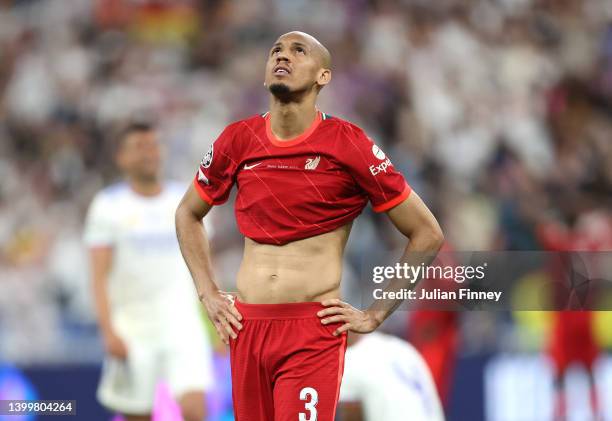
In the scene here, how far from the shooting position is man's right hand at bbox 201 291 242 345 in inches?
175

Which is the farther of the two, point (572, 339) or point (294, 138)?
point (572, 339)

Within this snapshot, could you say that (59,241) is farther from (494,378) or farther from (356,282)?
(494,378)

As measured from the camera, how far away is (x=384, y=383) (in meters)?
5.66

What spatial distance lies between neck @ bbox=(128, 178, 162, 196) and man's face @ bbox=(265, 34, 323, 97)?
2993 millimetres

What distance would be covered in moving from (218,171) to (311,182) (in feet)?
1.51

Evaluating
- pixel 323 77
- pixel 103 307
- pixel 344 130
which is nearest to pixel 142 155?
pixel 103 307

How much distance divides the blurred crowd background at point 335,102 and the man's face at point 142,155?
1571 millimetres

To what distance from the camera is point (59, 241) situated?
10.1m

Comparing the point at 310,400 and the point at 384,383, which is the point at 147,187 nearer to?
the point at 384,383

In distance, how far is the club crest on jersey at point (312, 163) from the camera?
442 centimetres

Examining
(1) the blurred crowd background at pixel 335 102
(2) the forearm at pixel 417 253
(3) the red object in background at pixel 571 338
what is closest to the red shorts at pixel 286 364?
(2) the forearm at pixel 417 253

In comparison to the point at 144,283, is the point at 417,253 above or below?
below

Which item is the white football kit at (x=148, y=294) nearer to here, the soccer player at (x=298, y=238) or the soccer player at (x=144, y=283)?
the soccer player at (x=144, y=283)

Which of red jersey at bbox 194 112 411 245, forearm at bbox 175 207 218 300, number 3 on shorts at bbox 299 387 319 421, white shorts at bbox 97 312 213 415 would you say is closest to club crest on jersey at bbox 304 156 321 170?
red jersey at bbox 194 112 411 245
